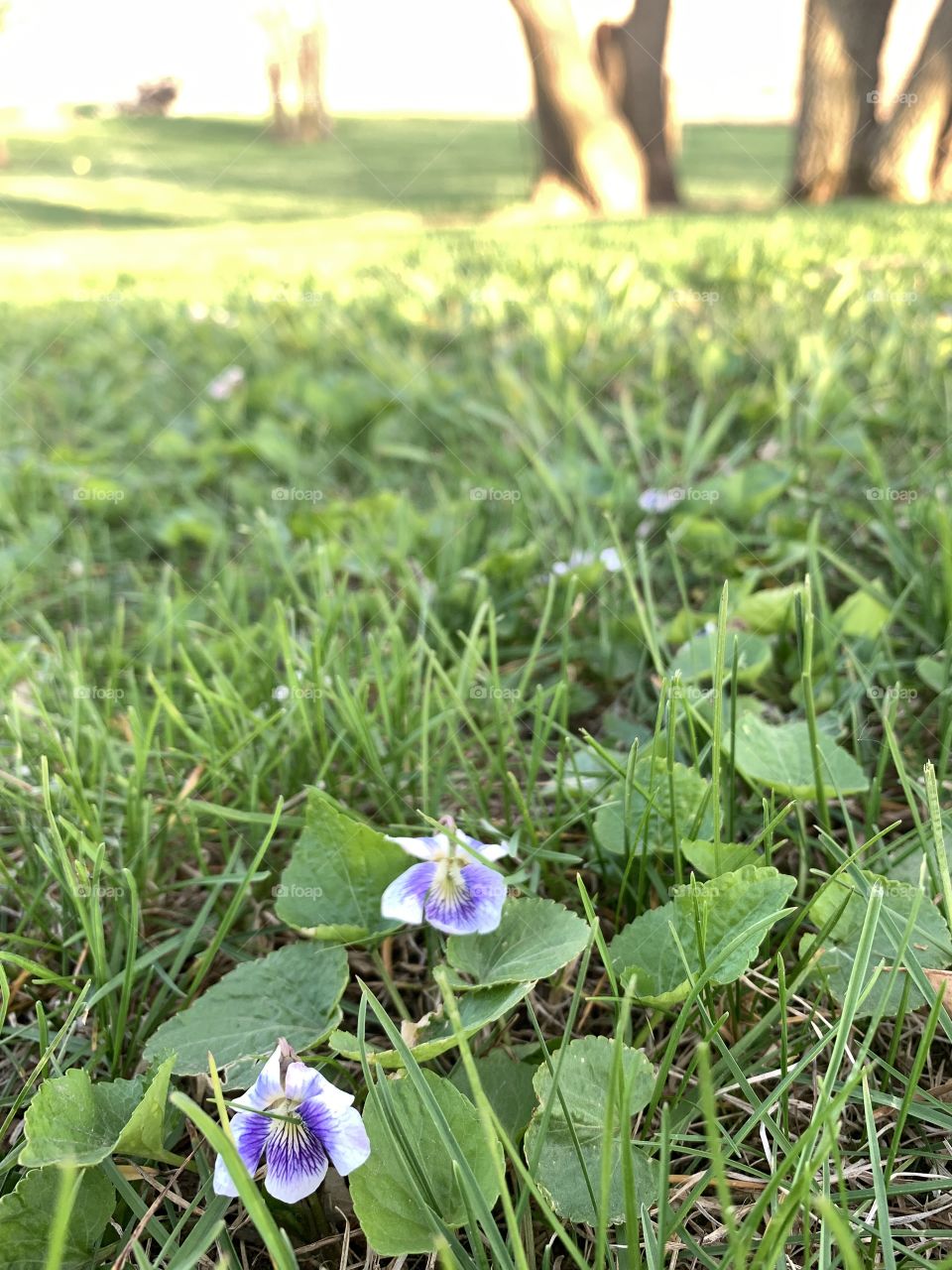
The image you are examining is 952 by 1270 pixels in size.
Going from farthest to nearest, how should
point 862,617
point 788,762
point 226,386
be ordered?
point 226,386
point 862,617
point 788,762

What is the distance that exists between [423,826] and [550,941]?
308 millimetres

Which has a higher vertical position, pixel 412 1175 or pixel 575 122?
pixel 575 122

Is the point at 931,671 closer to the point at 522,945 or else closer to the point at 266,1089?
the point at 522,945

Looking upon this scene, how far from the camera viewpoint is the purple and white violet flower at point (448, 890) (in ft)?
2.97

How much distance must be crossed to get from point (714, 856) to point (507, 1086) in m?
0.29

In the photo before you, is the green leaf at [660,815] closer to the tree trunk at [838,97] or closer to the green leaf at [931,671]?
the green leaf at [931,671]

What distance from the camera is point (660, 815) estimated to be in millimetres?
1025

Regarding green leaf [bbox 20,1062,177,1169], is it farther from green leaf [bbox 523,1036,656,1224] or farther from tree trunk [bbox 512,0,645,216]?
tree trunk [bbox 512,0,645,216]

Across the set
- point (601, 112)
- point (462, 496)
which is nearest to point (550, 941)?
point (462, 496)

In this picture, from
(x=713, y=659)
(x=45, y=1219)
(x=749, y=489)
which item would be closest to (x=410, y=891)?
(x=45, y=1219)

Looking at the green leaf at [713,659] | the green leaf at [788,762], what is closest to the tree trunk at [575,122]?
the green leaf at [713,659]

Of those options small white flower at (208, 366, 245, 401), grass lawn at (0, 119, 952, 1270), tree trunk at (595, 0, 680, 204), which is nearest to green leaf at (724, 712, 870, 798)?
grass lawn at (0, 119, 952, 1270)

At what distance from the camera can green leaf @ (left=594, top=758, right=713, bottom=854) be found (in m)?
1.00

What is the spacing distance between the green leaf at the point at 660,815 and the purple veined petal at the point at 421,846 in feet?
0.64
